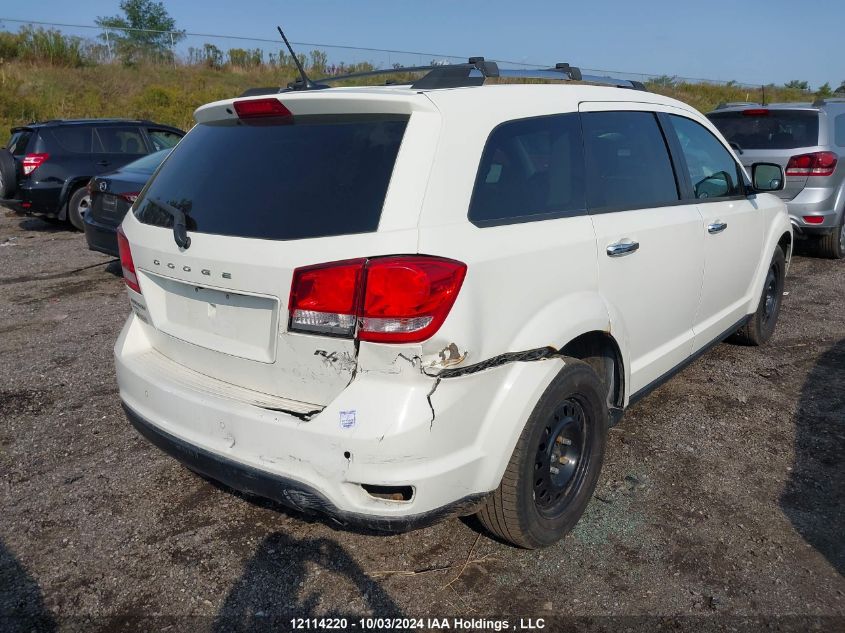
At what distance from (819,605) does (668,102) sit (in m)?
2.61

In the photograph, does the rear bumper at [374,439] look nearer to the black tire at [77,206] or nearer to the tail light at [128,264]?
the tail light at [128,264]

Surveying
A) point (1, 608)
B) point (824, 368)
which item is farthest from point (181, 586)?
point (824, 368)

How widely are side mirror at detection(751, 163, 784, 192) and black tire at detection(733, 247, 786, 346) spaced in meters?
0.63

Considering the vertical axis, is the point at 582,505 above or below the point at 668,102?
below

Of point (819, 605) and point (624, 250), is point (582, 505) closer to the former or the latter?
point (819, 605)

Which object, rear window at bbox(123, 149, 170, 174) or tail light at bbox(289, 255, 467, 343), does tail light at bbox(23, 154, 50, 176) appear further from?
tail light at bbox(289, 255, 467, 343)

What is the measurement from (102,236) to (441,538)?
17.6 ft

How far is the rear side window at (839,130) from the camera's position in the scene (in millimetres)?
7749

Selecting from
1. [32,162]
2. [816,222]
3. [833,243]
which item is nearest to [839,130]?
[816,222]

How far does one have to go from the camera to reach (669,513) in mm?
3137

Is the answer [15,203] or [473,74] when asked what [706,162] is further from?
[15,203]

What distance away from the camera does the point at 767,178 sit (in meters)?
4.59

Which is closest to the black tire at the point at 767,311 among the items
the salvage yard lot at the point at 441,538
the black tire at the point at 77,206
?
the salvage yard lot at the point at 441,538


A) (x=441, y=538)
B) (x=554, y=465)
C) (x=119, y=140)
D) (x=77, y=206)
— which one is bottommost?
(x=441, y=538)
